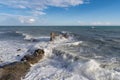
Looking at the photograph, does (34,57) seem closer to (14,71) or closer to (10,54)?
(14,71)

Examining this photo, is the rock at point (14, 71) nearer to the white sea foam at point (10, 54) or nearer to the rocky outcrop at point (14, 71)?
the rocky outcrop at point (14, 71)

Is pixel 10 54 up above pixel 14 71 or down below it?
below

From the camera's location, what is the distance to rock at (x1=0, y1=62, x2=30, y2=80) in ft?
26.7

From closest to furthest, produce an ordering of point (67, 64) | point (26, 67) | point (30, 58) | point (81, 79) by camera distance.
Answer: point (81, 79)
point (26, 67)
point (67, 64)
point (30, 58)

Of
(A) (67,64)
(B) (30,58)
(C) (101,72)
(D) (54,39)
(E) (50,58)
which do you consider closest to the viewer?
(C) (101,72)

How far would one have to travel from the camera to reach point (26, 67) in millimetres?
9977

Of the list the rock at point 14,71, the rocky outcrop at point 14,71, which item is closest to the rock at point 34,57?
the rocky outcrop at point 14,71

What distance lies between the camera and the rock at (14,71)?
8142 millimetres

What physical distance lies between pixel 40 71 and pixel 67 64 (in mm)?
2160

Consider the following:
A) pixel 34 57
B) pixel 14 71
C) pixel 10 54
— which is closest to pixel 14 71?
pixel 14 71

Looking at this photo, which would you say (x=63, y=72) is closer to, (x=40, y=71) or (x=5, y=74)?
(x=40, y=71)

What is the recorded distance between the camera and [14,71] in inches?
351

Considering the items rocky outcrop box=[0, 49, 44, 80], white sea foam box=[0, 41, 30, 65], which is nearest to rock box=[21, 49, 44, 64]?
rocky outcrop box=[0, 49, 44, 80]

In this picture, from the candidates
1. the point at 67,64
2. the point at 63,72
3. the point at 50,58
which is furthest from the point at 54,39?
the point at 63,72
